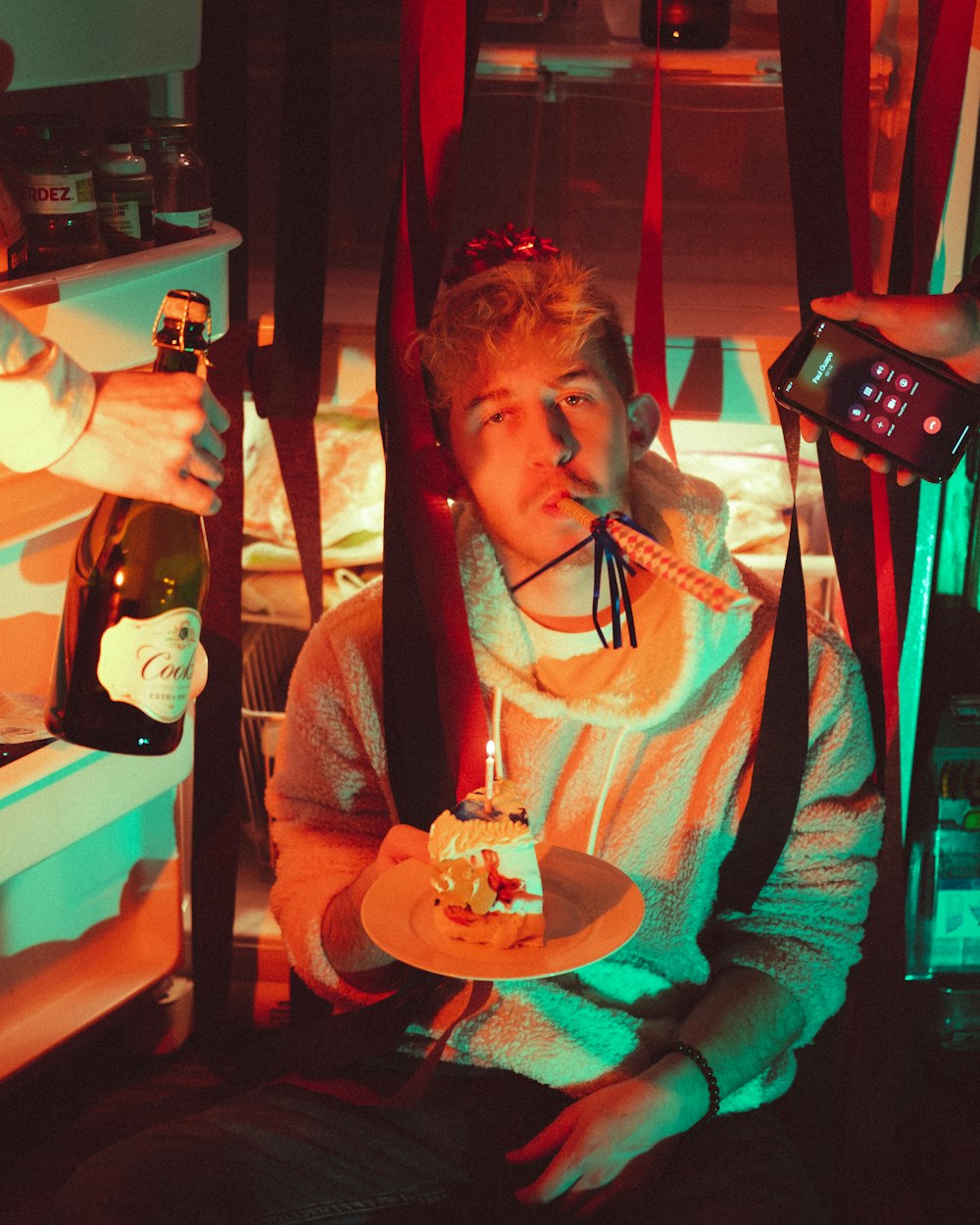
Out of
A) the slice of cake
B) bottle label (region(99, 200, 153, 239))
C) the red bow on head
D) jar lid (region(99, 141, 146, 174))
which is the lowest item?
the slice of cake

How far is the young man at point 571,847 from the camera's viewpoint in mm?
1270

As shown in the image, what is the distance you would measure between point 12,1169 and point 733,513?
4.32 ft

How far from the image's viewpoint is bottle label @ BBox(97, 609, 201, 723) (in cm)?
101

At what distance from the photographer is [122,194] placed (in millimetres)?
1183

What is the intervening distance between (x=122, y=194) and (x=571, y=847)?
85 cm

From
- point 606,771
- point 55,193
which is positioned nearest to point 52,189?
point 55,193

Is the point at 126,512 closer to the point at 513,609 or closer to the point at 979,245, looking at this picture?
the point at 513,609

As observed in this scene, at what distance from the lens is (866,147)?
122cm

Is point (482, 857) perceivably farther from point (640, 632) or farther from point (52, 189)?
A: point (52, 189)

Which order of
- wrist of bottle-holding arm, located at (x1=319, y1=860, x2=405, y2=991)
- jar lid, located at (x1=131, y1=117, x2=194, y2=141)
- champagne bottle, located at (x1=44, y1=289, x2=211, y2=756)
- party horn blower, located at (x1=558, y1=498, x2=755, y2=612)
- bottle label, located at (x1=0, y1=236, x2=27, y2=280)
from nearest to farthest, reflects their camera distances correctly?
party horn blower, located at (x1=558, y1=498, x2=755, y2=612) → champagne bottle, located at (x1=44, y1=289, x2=211, y2=756) → bottle label, located at (x1=0, y1=236, x2=27, y2=280) → jar lid, located at (x1=131, y1=117, x2=194, y2=141) → wrist of bottle-holding arm, located at (x1=319, y1=860, x2=405, y2=991)

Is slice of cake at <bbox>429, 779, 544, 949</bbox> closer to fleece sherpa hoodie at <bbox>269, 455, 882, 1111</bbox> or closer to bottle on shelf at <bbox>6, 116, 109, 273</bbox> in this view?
fleece sherpa hoodie at <bbox>269, 455, 882, 1111</bbox>

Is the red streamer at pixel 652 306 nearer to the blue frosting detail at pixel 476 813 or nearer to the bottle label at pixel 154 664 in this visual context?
the blue frosting detail at pixel 476 813

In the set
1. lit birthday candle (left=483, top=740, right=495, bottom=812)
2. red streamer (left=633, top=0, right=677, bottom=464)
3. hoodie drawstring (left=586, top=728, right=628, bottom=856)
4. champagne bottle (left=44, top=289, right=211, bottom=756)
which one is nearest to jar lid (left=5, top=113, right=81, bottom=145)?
champagne bottle (left=44, top=289, right=211, bottom=756)

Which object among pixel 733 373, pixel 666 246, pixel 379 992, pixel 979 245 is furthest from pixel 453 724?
pixel 979 245
